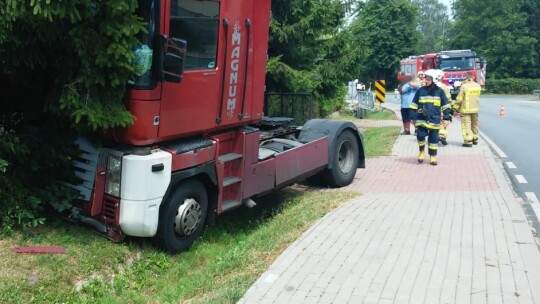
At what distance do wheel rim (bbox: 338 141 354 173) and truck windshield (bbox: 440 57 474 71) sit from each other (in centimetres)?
2651

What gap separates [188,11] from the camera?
18.0 ft

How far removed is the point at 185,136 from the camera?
5809 millimetres

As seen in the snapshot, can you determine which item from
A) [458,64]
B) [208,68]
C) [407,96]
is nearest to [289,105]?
[407,96]

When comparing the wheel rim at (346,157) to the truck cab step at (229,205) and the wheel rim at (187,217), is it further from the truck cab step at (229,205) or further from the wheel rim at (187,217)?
the wheel rim at (187,217)

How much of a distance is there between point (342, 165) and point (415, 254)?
4008mm

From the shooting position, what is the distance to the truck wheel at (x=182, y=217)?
18.3 feet

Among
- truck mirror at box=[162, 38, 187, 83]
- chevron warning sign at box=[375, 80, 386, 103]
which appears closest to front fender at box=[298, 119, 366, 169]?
truck mirror at box=[162, 38, 187, 83]

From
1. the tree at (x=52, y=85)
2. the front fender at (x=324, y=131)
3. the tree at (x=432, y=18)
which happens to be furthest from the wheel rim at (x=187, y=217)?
the tree at (x=432, y=18)

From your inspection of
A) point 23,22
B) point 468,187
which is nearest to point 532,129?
point 468,187

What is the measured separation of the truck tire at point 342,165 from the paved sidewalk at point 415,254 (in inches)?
26.8

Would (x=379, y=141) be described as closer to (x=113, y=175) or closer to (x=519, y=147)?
(x=519, y=147)

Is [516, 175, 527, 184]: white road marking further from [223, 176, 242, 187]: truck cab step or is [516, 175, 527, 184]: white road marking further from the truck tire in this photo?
[223, 176, 242, 187]: truck cab step

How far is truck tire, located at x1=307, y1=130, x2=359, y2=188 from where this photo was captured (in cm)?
871

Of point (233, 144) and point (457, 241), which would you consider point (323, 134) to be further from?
point (457, 241)
